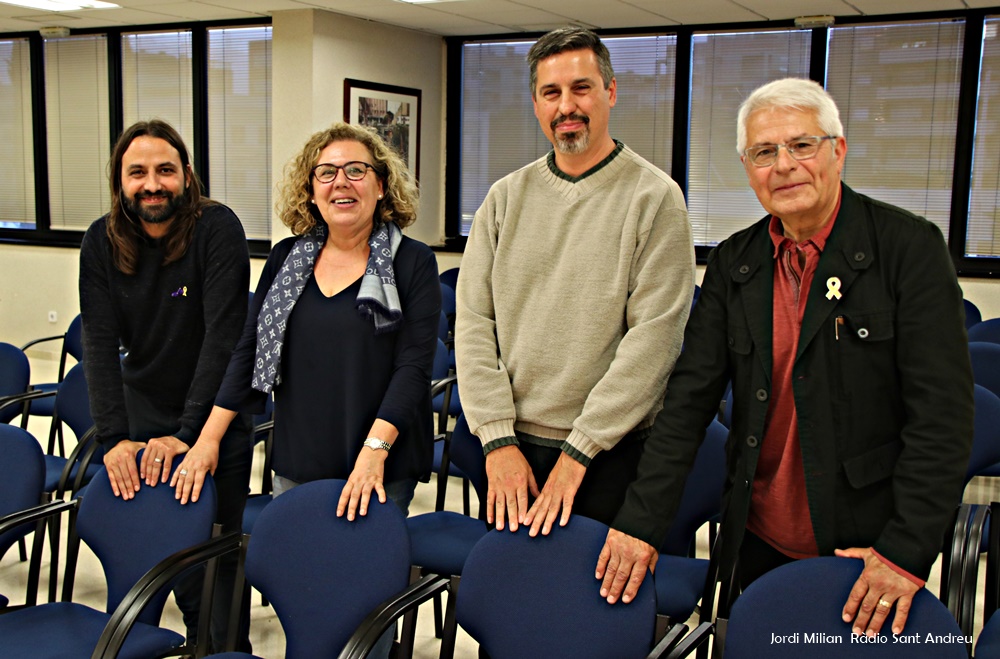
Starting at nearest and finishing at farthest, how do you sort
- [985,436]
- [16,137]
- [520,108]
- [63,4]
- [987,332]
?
[985,436] → [987,332] → [63,4] → [520,108] → [16,137]

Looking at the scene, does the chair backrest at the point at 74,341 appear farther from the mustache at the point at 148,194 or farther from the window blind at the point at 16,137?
the window blind at the point at 16,137

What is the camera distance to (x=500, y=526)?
196 cm

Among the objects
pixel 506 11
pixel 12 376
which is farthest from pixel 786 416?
pixel 506 11

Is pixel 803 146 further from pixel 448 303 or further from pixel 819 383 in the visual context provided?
pixel 448 303

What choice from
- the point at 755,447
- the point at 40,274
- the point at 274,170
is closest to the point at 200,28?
the point at 274,170

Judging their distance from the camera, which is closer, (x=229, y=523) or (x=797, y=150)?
→ (x=797, y=150)

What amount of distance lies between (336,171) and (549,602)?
1183 millimetres

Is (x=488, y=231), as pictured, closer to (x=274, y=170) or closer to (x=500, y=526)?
(x=500, y=526)

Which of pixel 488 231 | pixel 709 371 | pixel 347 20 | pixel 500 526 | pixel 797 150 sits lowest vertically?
pixel 500 526

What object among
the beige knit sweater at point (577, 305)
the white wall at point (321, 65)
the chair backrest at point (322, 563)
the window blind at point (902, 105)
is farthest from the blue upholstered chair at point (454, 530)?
the window blind at point (902, 105)

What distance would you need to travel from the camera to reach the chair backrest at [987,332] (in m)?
4.29

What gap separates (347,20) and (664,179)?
5.04 metres

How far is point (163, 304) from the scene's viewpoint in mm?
2547

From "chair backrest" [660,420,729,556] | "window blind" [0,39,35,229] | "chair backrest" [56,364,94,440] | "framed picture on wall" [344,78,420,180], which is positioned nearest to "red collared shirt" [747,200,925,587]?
"chair backrest" [660,420,729,556]
